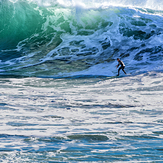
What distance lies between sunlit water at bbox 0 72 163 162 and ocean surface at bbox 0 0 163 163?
0.4 inches

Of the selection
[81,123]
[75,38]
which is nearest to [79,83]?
[81,123]

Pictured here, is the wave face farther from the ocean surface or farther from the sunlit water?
the sunlit water

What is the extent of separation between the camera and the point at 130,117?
3.75 m

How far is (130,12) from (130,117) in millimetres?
10223

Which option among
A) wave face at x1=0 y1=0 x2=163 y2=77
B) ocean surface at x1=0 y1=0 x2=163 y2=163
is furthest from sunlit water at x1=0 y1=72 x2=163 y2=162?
wave face at x1=0 y1=0 x2=163 y2=77

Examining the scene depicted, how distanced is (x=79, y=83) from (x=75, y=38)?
17.5 feet

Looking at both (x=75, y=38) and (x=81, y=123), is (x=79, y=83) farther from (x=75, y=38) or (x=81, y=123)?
(x=75, y=38)

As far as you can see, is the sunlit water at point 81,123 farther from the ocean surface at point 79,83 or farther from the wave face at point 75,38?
the wave face at point 75,38

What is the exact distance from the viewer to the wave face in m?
9.05

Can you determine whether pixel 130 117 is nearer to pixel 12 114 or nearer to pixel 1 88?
pixel 12 114

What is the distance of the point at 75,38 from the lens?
1167cm

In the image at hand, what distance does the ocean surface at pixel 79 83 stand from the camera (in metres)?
2.74

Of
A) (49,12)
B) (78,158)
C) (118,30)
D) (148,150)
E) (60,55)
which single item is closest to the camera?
(78,158)

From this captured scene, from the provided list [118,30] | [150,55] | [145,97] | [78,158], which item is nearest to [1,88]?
[145,97]
